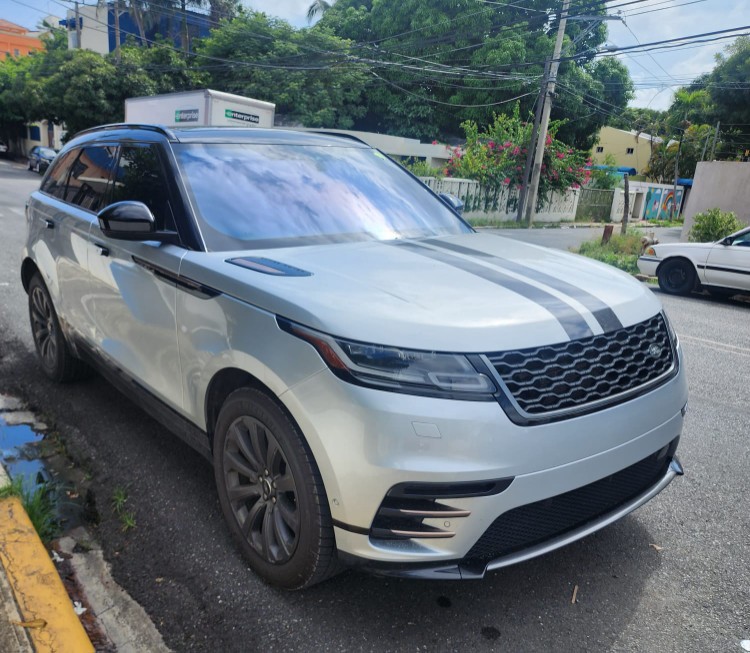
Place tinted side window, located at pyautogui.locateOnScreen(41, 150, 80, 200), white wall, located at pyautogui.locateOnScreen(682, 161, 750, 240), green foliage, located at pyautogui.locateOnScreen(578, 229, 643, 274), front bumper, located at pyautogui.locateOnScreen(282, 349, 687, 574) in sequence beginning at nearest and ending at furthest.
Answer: front bumper, located at pyautogui.locateOnScreen(282, 349, 687, 574) → tinted side window, located at pyautogui.locateOnScreen(41, 150, 80, 200) → green foliage, located at pyautogui.locateOnScreen(578, 229, 643, 274) → white wall, located at pyautogui.locateOnScreen(682, 161, 750, 240)

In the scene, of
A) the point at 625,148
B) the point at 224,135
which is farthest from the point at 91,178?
the point at 625,148

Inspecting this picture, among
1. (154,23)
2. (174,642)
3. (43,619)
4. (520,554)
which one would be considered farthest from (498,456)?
(154,23)

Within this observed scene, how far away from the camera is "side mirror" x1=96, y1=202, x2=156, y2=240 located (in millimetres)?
2904

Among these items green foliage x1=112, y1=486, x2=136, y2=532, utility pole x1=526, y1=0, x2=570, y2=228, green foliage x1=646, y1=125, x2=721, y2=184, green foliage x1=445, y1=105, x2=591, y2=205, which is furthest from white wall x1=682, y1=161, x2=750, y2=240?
green foliage x1=646, y1=125, x2=721, y2=184

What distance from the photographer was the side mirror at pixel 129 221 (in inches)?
114

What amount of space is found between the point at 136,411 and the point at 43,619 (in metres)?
2.15

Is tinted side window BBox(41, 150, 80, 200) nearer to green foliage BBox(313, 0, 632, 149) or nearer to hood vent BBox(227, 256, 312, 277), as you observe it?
hood vent BBox(227, 256, 312, 277)

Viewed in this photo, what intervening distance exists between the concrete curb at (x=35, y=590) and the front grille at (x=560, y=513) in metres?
1.44

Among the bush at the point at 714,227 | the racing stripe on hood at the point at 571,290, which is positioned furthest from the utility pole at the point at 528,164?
the racing stripe on hood at the point at 571,290

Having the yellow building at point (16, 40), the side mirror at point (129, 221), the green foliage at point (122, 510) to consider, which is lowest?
the green foliage at point (122, 510)

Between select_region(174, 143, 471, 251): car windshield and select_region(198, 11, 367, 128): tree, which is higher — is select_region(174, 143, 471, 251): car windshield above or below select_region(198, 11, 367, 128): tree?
below

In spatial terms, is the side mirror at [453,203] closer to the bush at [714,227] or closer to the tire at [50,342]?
the tire at [50,342]

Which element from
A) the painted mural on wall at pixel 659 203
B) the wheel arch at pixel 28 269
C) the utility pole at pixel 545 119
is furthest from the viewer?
the painted mural on wall at pixel 659 203

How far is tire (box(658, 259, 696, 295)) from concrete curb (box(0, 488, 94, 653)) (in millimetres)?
10266
